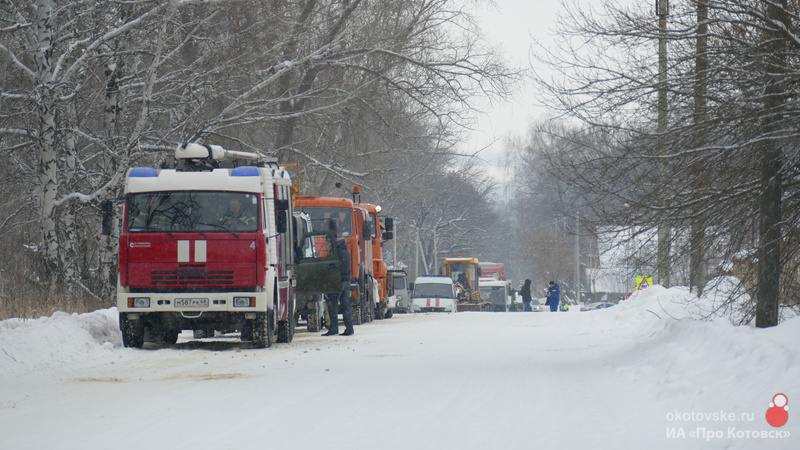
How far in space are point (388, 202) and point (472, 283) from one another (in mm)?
17142

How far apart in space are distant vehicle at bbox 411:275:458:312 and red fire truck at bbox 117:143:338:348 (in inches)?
1404

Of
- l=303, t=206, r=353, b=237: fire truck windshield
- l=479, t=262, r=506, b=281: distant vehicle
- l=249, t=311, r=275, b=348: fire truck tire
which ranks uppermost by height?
l=303, t=206, r=353, b=237: fire truck windshield

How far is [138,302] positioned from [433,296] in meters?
37.3

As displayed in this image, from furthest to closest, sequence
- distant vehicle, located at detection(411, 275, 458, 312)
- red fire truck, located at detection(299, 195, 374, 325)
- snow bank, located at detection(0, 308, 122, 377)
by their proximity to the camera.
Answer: distant vehicle, located at detection(411, 275, 458, 312)
red fire truck, located at detection(299, 195, 374, 325)
snow bank, located at detection(0, 308, 122, 377)

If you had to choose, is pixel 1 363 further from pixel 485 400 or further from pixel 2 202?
pixel 2 202

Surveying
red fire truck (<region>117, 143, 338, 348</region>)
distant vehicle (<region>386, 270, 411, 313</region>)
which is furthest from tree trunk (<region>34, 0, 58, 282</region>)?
distant vehicle (<region>386, 270, 411, 313</region>)

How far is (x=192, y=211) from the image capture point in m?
16.4

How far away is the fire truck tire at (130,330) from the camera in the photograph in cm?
1620

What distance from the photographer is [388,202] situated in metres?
57.2

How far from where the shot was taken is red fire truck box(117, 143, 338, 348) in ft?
53.0

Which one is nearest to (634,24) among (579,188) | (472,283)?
(579,188)

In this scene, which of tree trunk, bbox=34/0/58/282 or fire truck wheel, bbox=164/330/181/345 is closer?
fire truck wheel, bbox=164/330/181/345

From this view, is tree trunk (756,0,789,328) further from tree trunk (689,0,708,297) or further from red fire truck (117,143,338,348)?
red fire truck (117,143,338,348)

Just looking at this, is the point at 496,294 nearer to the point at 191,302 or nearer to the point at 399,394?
the point at 191,302
